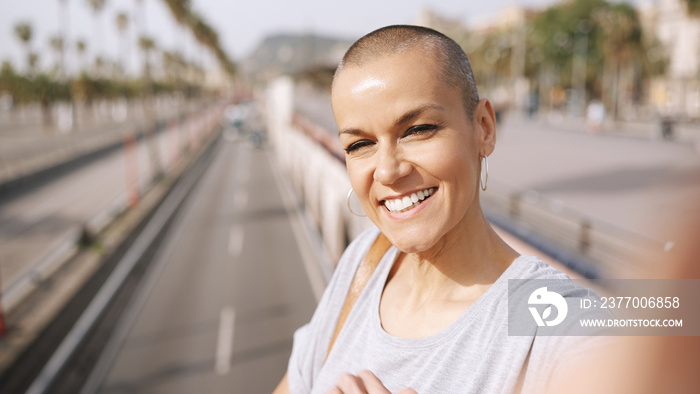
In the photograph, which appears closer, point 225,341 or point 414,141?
point 414,141

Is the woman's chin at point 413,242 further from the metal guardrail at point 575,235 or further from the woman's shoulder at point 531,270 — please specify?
the metal guardrail at point 575,235

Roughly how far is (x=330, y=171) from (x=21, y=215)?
55.5 feet

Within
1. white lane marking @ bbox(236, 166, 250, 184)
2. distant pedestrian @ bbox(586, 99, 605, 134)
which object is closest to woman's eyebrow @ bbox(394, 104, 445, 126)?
white lane marking @ bbox(236, 166, 250, 184)

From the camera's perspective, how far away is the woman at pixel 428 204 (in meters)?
1.25

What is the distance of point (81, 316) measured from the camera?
11172mm

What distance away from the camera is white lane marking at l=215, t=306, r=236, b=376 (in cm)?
1133

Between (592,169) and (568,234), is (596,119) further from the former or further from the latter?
(568,234)

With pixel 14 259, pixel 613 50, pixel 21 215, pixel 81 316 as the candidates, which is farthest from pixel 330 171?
pixel 613 50

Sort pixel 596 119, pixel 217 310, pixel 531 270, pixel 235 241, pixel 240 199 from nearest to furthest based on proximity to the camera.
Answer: pixel 531 270
pixel 217 310
pixel 235 241
pixel 240 199
pixel 596 119

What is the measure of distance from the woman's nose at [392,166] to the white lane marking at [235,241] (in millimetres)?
18271

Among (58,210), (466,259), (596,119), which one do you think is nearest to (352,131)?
(466,259)

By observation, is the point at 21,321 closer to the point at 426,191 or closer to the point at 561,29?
the point at 426,191

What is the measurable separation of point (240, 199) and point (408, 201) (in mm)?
27688

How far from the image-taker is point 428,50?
1336 mm
